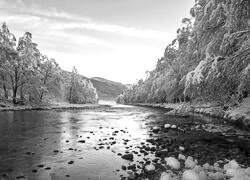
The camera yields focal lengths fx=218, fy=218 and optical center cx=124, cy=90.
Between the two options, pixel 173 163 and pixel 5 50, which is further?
pixel 5 50

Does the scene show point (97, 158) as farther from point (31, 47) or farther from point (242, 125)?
point (31, 47)

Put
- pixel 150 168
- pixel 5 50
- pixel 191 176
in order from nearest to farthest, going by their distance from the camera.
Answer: pixel 191 176
pixel 150 168
pixel 5 50

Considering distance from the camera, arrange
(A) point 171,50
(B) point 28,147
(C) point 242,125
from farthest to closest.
A: (A) point 171,50 → (C) point 242,125 → (B) point 28,147

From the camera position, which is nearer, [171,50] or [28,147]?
[28,147]

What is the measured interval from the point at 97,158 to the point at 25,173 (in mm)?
3292

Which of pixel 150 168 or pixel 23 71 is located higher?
pixel 23 71

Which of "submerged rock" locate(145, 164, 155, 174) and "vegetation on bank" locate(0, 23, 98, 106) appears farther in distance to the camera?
"vegetation on bank" locate(0, 23, 98, 106)

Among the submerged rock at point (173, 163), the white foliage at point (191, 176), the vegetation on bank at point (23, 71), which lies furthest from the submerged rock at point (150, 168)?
the vegetation on bank at point (23, 71)

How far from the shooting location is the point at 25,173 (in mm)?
8055

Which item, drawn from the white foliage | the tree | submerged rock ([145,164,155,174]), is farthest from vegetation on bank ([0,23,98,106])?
the white foliage

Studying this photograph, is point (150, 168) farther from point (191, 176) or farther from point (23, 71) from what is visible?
point (23, 71)

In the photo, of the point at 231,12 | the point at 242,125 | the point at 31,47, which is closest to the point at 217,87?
the point at 231,12

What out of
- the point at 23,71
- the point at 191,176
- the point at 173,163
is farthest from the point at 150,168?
the point at 23,71

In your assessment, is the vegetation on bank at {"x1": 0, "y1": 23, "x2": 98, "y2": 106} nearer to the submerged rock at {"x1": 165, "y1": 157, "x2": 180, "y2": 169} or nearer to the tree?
the tree
